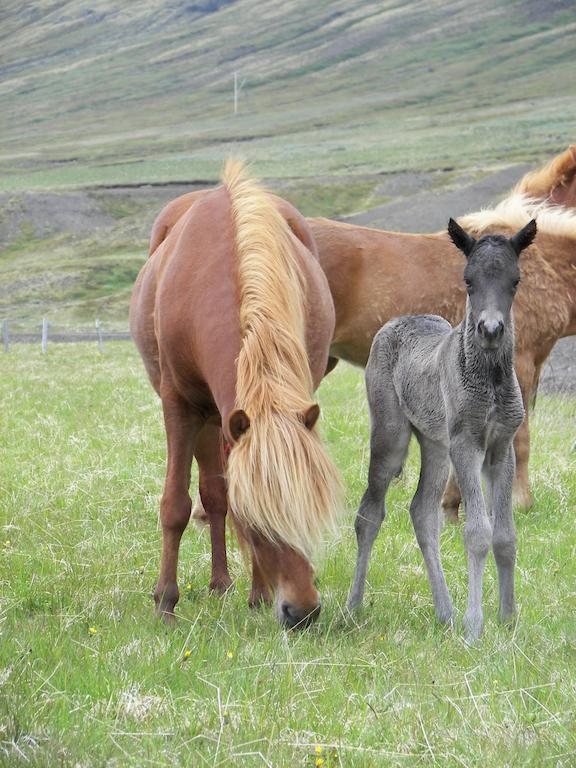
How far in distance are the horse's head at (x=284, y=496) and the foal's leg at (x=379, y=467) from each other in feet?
3.78

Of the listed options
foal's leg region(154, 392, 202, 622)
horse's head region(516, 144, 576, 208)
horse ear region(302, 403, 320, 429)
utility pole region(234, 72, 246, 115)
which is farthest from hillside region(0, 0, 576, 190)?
horse ear region(302, 403, 320, 429)

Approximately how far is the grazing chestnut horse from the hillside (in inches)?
A: 2593

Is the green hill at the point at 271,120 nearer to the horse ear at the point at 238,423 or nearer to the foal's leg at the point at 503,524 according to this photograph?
the foal's leg at the point at 503,524

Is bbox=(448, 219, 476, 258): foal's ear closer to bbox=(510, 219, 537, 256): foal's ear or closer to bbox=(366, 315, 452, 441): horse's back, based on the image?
bbox=(510, 219, 537, 256): foal's ear

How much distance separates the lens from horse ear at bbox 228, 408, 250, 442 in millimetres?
4348

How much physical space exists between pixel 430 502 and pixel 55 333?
1261 inches

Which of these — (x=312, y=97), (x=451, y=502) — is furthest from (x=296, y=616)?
(x=312, y=97)

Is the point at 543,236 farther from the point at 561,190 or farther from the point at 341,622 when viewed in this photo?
the point at 341,622

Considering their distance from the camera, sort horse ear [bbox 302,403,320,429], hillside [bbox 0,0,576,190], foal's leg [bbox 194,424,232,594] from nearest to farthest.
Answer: horse ear [bbox 302,403,320,429], foal's leg [bbox 194,424,232,594], hillside [bbox 0,0,576,190]

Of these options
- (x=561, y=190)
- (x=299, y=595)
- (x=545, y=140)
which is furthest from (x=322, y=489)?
(x=545, y=140)

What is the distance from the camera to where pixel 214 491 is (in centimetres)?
652

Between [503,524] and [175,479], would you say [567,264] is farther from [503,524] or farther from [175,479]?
[175,479]

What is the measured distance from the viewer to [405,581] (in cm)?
589

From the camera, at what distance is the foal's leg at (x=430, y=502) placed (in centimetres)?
546
